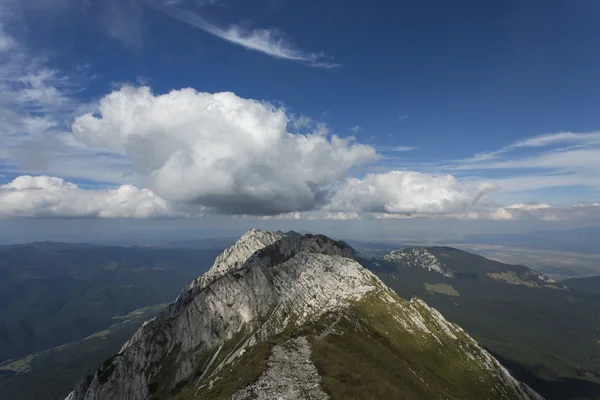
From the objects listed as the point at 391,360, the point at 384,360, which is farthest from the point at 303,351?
the point at 391,360

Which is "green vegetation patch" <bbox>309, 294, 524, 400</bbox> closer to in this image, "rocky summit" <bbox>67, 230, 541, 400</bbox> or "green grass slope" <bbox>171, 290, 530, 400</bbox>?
"green grass slope" <bbox>171, 290, 530, 400</bbox>

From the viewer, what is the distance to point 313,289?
7446 inches

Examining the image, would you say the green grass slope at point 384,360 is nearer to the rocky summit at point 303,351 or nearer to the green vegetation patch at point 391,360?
the green vegetation patch at point 391,360

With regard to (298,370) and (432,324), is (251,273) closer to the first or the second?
(432,324)

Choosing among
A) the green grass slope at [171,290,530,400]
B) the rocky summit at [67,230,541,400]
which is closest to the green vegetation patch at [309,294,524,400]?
the green grass slope at [171,290,530,400]

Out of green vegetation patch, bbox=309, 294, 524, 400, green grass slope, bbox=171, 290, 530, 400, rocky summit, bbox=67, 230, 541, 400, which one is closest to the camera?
green grass slope, bbox=171, 290, 530, 400

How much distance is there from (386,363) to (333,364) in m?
25.4

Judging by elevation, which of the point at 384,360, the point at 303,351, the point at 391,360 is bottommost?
the point at 391,360

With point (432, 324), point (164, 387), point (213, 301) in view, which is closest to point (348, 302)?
point (432, 324)

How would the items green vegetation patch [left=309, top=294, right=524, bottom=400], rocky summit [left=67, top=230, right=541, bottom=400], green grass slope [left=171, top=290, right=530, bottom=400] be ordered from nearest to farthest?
1. green grass slope [left=171, top=290, right=530, bottom=400]
2. rocky summit [left=67, top=230, right=541, bottom=400]
3. green vegetation patch [left=309, top=294, right=524, bottom=400]

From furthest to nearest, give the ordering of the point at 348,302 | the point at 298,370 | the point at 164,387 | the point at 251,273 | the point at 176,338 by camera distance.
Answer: the point at 251,273
the point at 176,338
the point at 348,302
the point at 164,387
the point at 298,370

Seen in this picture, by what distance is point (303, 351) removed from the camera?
8175cm

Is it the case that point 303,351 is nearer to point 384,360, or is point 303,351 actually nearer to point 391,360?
point 384,360

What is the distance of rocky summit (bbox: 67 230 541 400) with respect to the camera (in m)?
67.1
